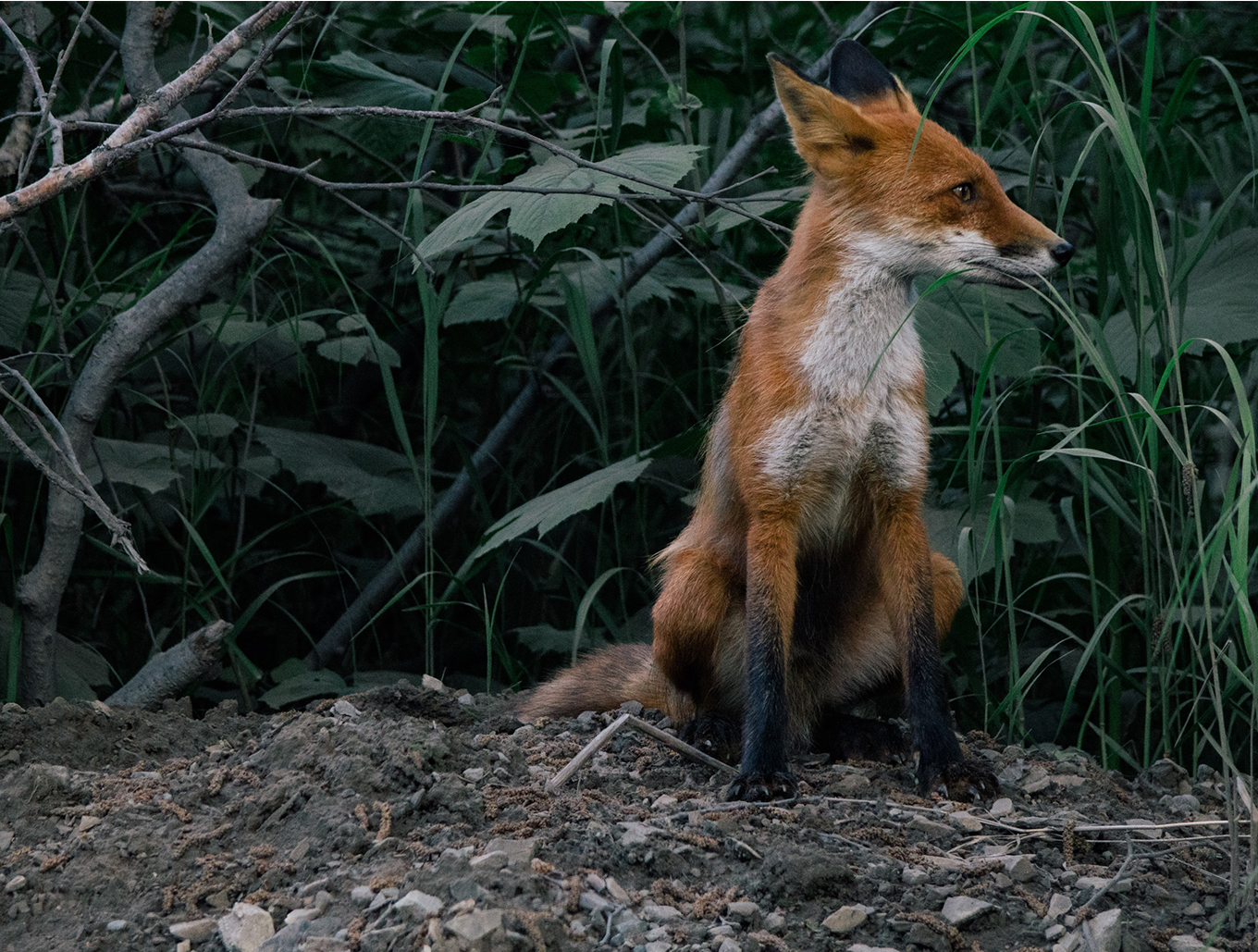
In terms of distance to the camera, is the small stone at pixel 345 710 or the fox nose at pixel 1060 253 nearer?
the fox nose at pixel 1060 253

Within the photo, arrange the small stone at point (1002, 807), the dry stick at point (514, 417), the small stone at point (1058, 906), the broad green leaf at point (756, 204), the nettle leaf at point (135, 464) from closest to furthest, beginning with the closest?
1. the small stone at point (1058, 906)
2. the small stone at point (1002, 807)
3. the broad green leaf at point (756, 204)
4. the nettle leaf at point (135, 464)
5. the dry stick at point (514, 417)

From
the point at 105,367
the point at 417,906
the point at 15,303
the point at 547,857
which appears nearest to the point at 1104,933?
the point at 547,857

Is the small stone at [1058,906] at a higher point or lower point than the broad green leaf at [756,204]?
lower

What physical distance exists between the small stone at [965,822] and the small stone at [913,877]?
324mm

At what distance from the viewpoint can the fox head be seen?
10.5 feet

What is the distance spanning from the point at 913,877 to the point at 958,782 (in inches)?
23.6

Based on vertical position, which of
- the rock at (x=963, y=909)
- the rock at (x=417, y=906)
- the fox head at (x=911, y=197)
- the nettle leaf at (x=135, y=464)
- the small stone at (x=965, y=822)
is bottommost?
the small stone at (x=965, y=822)

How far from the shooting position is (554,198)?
11.8ft

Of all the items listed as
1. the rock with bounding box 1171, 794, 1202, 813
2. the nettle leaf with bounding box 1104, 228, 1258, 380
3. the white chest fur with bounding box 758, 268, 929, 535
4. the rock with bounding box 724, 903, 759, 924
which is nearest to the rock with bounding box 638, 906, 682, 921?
the rock with bounding box 724, 903, 759, 924

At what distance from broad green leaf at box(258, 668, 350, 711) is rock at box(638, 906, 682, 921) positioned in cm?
237

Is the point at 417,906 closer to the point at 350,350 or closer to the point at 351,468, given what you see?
the point at 350,350

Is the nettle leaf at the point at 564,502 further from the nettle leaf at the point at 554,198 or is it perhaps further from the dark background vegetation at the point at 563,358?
the nettle leaf at the point at 554,198

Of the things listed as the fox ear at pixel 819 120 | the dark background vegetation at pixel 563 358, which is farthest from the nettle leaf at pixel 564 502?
the fox ear at pixel 819 120

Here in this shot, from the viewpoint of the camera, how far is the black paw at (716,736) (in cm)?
345
